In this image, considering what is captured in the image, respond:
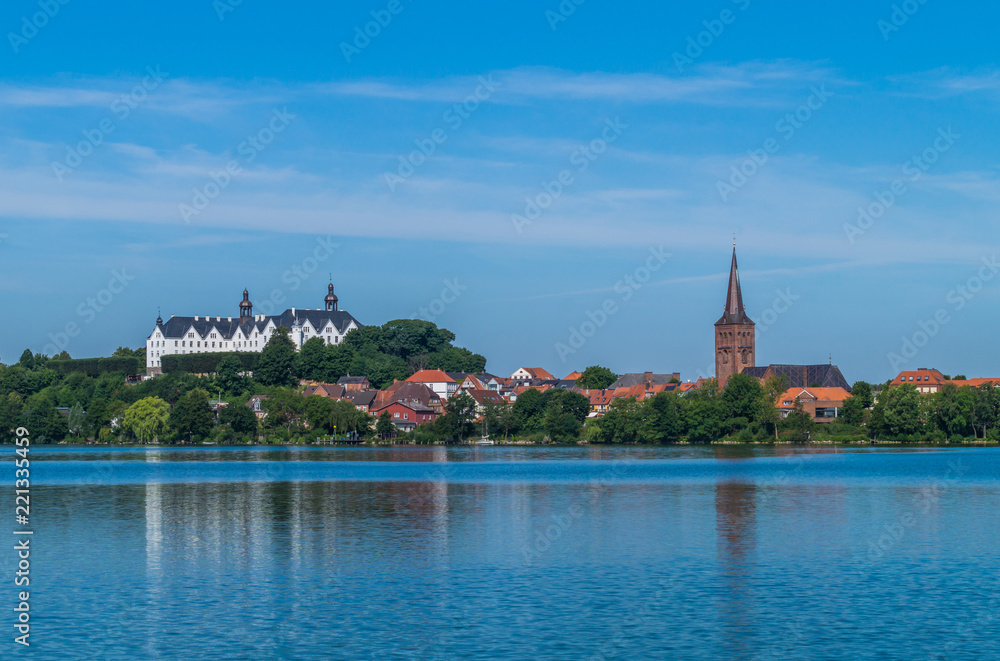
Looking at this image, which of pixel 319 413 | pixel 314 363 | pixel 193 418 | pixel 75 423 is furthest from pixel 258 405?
pixel 314 363

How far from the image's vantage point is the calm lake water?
59.0 ft

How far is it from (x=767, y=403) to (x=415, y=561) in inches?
3291

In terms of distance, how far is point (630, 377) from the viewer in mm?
178125

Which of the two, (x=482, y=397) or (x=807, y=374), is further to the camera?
(x=807, y=374)

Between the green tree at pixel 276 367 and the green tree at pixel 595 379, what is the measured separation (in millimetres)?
46060

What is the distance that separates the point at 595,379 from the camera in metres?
172

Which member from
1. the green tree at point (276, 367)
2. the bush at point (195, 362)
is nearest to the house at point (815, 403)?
the green tree at point (276, 367)

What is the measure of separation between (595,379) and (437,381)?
30.1 meters

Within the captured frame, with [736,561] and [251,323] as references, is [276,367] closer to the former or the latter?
[251,323]

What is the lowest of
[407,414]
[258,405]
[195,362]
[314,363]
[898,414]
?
[898,414]

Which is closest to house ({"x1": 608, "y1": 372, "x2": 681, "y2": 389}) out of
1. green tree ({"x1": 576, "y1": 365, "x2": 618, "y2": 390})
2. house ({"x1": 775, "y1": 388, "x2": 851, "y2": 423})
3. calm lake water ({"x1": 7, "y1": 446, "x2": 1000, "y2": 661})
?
green tree ({"x1": 576, "y1": 365, "x2": 618, "y2": 390})

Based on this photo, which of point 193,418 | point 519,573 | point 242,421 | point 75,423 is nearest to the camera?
point 519,573

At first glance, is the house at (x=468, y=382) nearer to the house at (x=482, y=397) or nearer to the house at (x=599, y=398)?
the house at (x=482, y=397)

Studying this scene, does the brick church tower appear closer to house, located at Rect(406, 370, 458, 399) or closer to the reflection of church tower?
house, located at Rect(406, 370, 458, 399)
